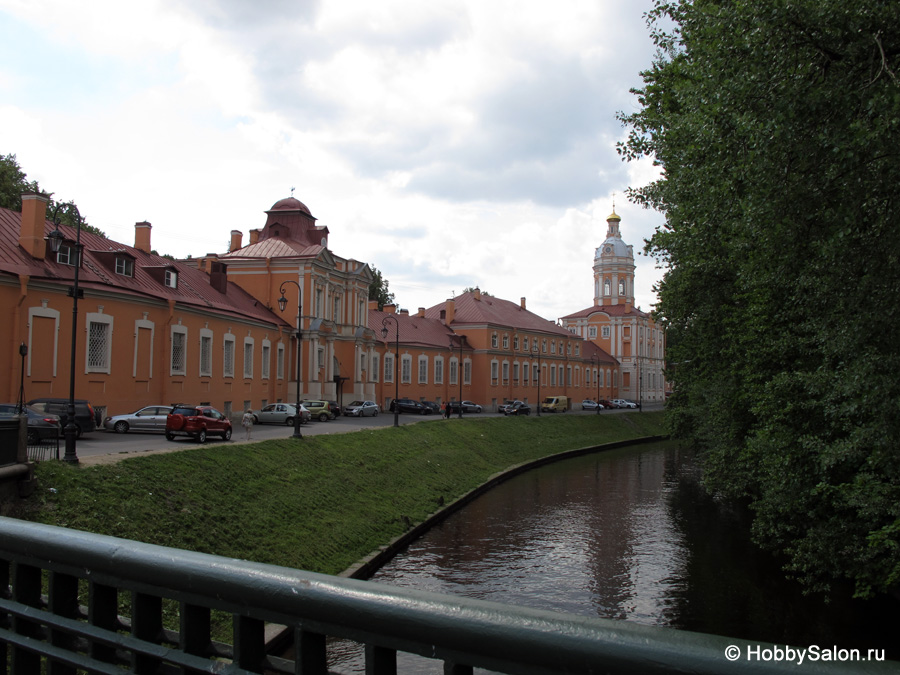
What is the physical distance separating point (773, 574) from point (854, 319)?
10868 mm

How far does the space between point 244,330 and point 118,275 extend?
9258 millimetres

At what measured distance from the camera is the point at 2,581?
3023 millimetres

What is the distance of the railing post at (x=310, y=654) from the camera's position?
2258 millimetres

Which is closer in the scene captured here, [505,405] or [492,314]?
[505,405]

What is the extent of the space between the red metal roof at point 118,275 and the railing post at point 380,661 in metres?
26.8

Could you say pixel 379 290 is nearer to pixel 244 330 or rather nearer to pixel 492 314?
pixel 492 314

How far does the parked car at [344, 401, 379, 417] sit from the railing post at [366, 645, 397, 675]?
46.1 m

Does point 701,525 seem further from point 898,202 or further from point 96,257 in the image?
point 96,257

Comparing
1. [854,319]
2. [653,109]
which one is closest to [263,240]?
[653,109]

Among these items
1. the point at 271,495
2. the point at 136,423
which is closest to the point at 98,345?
the point at 136,423

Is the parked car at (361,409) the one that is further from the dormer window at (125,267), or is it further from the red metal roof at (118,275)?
the dormer window at (125,267)

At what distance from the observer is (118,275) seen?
31578mm

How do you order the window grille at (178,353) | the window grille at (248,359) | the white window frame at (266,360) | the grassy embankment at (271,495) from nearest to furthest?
the grassy embankment at (271,495), the window grille at (178,353), the window grille at (248,359), the white window frame at (266,360)

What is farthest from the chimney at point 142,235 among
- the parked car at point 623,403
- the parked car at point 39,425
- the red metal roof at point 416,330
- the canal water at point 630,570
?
the parked car at point 623,403
